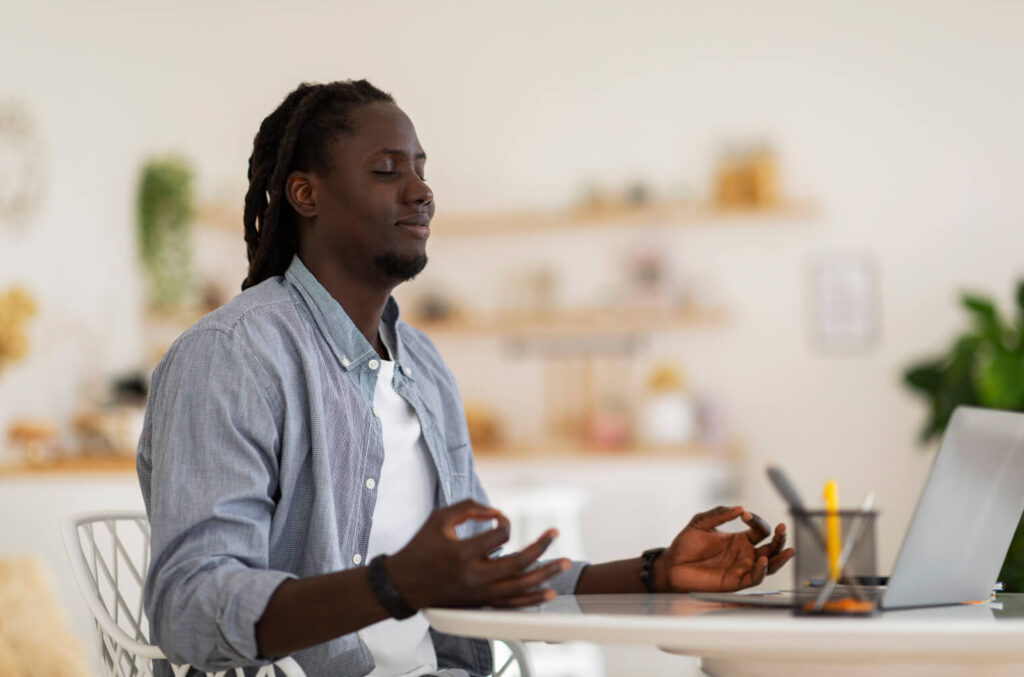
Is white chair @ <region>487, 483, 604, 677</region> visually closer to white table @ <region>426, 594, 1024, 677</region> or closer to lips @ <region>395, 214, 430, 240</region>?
lips @ <region>395, 214, 430, 240</region>

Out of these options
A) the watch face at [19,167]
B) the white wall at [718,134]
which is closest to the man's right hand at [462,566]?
the watch face at [19,167]

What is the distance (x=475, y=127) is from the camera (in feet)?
18.3

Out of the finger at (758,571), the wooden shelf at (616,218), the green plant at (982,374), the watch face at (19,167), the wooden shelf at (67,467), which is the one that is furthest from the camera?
the wooden shelf at (616,218)

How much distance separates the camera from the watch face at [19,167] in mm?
4113

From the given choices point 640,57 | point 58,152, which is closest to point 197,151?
point 58,152

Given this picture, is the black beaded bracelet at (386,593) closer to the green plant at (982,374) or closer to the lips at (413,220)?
the lips at (413,220)

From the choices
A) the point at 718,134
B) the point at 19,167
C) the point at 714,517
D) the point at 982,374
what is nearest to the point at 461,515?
the point at 714,517

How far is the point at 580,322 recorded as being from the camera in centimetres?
529

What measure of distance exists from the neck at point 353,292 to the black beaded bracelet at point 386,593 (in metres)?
0.47

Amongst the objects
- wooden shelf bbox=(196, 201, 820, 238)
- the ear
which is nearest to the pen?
the ear

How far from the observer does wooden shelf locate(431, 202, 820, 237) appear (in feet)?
16.7

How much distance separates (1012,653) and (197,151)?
515 centimetres

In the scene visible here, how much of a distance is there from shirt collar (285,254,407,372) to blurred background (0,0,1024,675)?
3.09m

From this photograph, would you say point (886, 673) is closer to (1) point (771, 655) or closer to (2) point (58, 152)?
(1) point (771, 655)
